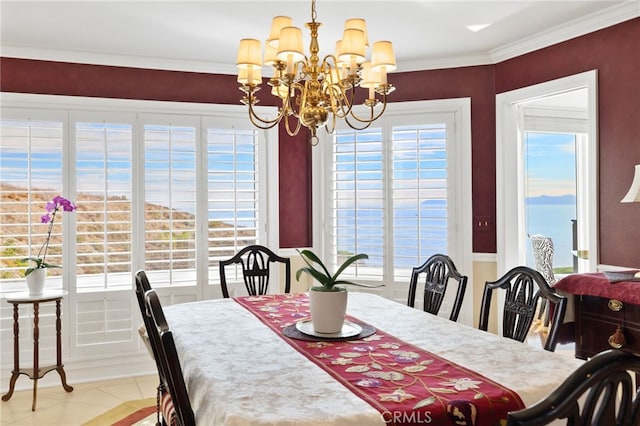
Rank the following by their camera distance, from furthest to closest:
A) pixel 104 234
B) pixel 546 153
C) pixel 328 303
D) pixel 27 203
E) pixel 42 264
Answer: pixel 546 153 → pixel 104 234 → pixel 27 203 → pixel 42 264 → pixel 328 303

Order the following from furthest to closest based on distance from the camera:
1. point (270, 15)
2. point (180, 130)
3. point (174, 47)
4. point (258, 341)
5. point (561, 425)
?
point (180, 130) → point (174, 47) → point (270, 15) → point (258, 341) → point (561, 425)

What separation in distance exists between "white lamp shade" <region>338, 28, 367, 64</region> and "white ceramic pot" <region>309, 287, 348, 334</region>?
108 centimetres

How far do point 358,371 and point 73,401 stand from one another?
2836mm

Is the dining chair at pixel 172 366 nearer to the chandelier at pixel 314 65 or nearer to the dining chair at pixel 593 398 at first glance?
the dining chair at pixel 593 398

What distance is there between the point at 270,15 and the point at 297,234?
2127mm

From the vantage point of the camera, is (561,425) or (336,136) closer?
(561,425)

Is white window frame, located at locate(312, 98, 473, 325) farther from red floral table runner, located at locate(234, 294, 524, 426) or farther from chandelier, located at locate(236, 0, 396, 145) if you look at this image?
red floral table runner, located at locate(234, 294, 524, 426)

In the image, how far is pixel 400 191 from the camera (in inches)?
184

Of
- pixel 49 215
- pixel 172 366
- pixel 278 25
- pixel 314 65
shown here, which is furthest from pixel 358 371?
pixel 49 215

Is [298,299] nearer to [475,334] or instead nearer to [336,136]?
[475,334]

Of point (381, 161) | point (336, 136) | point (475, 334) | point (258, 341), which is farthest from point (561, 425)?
point (336, 136)

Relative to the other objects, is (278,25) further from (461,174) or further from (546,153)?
(546,153)

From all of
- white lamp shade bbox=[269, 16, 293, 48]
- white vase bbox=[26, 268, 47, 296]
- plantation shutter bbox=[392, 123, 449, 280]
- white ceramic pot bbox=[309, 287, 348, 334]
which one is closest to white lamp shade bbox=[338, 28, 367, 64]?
white lamp shade bbox=[269, 16, 293, 48]

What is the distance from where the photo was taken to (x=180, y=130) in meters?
4.57
